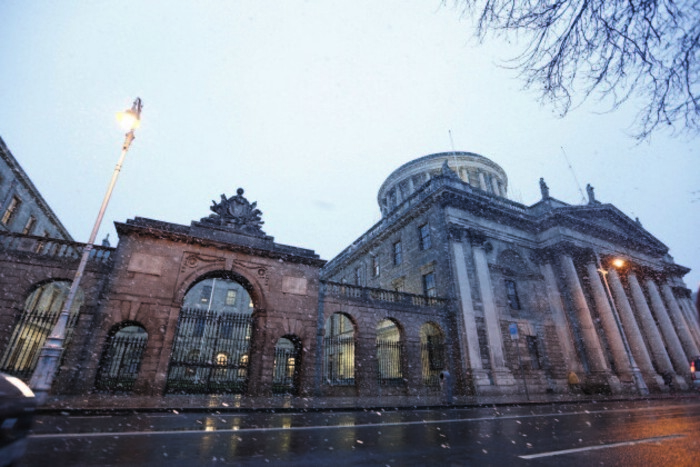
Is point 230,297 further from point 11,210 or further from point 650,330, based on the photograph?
point 650,330

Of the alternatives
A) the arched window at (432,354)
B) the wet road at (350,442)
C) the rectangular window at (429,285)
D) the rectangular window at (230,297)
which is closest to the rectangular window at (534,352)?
the arched window at (432,354)

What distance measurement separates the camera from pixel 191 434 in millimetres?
5344

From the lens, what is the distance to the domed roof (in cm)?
3534

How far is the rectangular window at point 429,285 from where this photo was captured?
22.0 m

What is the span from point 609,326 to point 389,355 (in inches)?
599

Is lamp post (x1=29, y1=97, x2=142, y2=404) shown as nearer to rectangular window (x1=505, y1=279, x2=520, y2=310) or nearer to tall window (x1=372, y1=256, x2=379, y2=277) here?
tall window (x1=372, y1=256, x2=379, y2=277)

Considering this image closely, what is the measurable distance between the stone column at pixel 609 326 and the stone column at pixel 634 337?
1983 mm

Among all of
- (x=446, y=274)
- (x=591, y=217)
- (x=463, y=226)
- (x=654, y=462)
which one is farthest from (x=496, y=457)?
(x=591, y=217)

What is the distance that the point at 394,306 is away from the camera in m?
19.0

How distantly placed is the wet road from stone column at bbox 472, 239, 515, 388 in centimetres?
1157

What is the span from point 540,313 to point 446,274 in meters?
7.81

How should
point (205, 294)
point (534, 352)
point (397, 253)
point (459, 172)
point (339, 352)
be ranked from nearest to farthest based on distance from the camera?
point (534, 352) < point (339, 352) < point (397, 253) < point (459, 172) < point (205, 294)

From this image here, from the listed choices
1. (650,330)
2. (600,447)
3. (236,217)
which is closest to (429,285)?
(236,217)

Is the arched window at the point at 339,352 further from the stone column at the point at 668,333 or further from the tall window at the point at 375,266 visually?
the stone column at the point at 668,333
